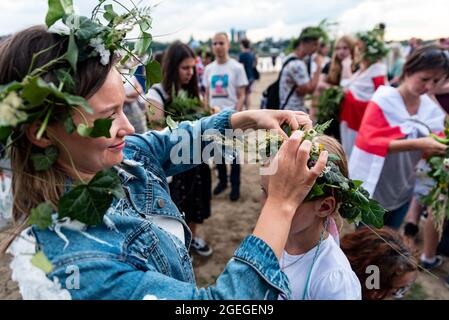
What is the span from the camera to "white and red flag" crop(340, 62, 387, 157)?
4.33 metres

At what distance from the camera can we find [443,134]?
2.89 metres

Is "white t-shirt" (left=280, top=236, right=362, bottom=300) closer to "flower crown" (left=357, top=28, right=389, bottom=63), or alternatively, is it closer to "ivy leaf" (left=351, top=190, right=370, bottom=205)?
"ivy leaf" (left=351, top=190, right=370, bottom=205)

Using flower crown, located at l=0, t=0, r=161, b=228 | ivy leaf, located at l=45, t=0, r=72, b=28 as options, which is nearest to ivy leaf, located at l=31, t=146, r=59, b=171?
flower crown, located at l=0, t=0, r=161, b=228

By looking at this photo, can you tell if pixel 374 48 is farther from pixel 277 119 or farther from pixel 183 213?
pixel 183 213

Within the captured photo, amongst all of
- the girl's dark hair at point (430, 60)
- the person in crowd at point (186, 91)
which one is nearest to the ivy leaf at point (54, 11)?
the person in crowd at point (186, 91)

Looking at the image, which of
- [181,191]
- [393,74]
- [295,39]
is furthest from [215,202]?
[393,74]

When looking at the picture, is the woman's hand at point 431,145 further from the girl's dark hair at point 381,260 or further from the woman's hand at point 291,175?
the woman's hand at point 291,175

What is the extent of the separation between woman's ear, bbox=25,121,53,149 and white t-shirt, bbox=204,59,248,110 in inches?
161

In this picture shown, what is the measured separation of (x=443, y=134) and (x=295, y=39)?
122 inches

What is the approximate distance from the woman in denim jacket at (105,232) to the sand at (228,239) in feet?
6.27

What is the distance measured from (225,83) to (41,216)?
431 cm

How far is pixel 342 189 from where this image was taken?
1347 mm

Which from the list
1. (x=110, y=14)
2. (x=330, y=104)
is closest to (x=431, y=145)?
(x=330, y=104)

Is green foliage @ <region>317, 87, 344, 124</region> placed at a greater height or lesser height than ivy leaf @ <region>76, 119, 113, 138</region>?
lesser
